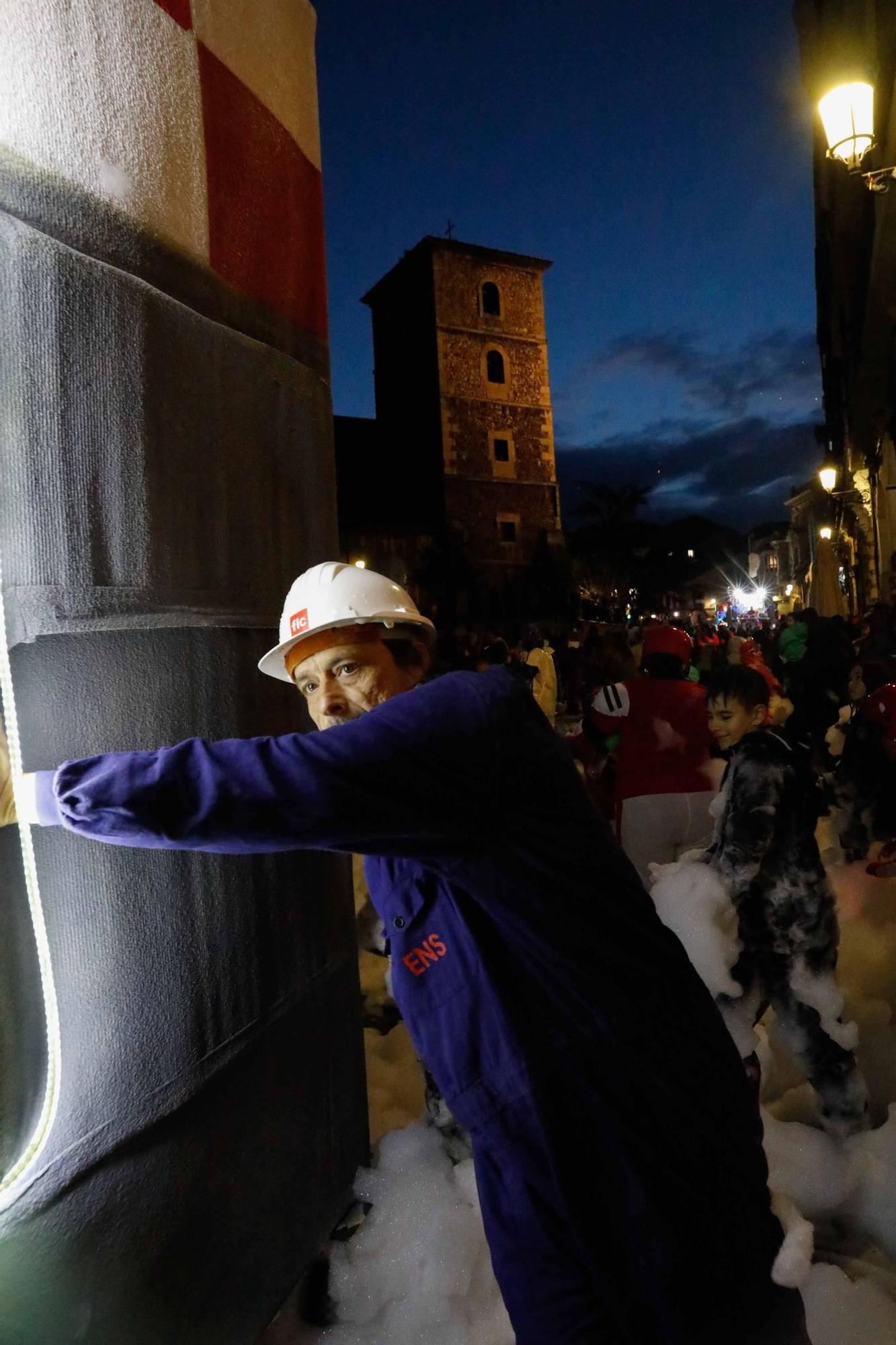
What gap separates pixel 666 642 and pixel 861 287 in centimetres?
1257

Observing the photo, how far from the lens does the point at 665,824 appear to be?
484 centimetres

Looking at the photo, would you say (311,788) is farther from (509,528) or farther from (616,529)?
(616,529)

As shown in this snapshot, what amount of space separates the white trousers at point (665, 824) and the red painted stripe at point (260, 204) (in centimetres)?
306

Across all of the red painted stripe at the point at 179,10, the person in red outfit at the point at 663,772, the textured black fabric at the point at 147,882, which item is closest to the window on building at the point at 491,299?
the person in red outfit at the point at 663,772

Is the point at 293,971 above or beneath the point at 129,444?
beneath

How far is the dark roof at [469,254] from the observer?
43219mm

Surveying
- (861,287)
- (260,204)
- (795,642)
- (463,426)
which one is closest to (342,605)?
(260,204)

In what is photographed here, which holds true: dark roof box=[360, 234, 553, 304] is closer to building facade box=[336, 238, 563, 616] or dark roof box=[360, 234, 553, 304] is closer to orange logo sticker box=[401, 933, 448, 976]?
building facade box=[336, 238, 563, 616]

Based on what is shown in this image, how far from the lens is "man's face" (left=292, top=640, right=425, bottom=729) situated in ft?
6.30

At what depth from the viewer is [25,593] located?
1789mm

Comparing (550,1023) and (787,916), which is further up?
(550,1023)

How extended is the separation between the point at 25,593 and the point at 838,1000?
10.3ft

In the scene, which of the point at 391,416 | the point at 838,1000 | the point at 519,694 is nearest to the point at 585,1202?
the point at 519,694

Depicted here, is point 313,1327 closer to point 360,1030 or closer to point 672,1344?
point 360,1030
